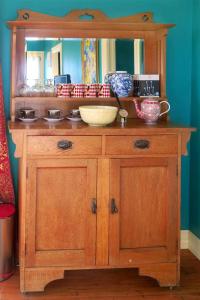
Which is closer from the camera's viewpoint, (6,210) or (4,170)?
(6,210)

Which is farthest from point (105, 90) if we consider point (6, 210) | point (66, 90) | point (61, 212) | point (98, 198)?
point (6, 210)

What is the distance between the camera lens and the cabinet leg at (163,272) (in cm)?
281

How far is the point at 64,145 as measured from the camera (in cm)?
264

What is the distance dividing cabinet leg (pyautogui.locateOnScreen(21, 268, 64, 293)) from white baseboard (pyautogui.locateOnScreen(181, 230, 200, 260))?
1.04 m

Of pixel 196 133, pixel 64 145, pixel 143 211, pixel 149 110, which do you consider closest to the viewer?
pixel 64 145

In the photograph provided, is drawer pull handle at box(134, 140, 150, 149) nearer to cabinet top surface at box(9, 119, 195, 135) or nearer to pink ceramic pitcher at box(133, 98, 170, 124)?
cabinet top surface at box(9, 119, 195, 135)

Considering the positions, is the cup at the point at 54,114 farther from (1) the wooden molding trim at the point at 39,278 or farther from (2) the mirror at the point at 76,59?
(1) the wooden molding trim at the point at 39,278

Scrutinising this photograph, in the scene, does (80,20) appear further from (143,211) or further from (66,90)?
(143,211)

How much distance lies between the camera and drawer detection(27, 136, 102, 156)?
2.63m

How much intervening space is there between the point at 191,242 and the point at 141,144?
41.5 inches

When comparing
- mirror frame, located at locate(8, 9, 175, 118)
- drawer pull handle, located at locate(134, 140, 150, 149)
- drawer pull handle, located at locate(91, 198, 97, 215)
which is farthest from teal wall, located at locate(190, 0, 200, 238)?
drawer pull handle, located at locate(91, 198, 97, 215)

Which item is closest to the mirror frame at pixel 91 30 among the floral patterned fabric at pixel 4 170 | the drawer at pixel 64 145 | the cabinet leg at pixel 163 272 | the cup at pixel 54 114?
the floral patterned fabric at pixel 4 170

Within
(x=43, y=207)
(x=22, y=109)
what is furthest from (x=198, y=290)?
(x=22, y=109)

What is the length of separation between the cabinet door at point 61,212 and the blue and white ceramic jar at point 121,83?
608 mm
